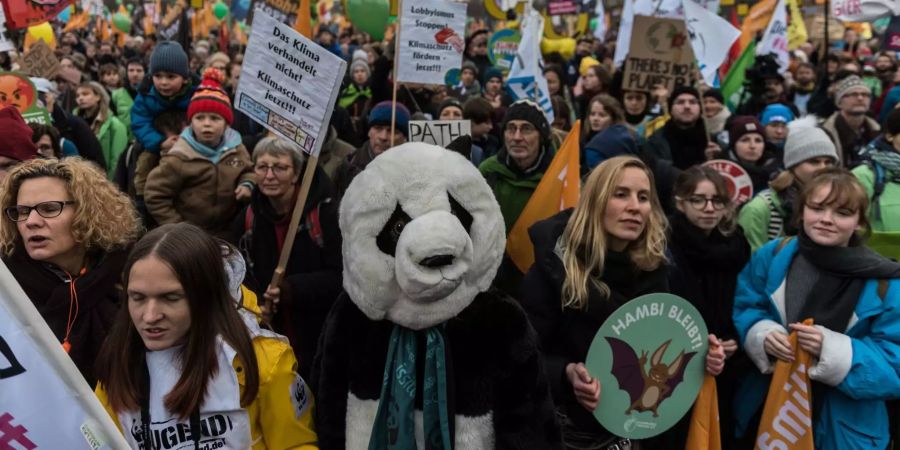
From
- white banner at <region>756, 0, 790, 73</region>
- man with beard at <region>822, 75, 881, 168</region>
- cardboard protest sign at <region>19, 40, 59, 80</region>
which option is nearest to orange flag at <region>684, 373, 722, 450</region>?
man with beard at <region>822, 75, 881, 168</region>

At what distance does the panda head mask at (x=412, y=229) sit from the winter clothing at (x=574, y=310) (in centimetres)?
85

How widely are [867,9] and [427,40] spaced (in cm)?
473

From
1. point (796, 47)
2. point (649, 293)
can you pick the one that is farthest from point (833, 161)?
point (796, 47)

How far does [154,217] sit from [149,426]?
2.58 m

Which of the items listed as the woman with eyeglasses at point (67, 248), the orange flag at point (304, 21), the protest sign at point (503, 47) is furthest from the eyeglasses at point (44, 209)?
the protest sign at point (503, 47)

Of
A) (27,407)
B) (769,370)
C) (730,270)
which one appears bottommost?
(769,370)

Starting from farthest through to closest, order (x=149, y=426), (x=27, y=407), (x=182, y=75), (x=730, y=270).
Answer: (x=182, y=75)
(x=730, y=270)
(x=149, y=426)
(x=27, y=407)

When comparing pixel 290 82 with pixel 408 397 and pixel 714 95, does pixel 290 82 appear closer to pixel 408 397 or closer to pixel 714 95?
pixel 408 397

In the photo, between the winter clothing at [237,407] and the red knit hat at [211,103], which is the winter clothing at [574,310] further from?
the red knit hat at [211,103]

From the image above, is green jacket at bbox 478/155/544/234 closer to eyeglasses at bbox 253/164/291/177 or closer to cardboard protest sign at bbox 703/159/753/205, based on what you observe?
cardboard protest sign at bbox 703/159/753/205

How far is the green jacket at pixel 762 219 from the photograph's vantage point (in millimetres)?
4340

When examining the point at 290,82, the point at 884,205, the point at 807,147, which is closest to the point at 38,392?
the point at 290,82

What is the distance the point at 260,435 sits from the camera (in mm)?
2338

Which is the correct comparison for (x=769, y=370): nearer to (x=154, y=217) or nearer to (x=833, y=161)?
(x=833, y=161)
